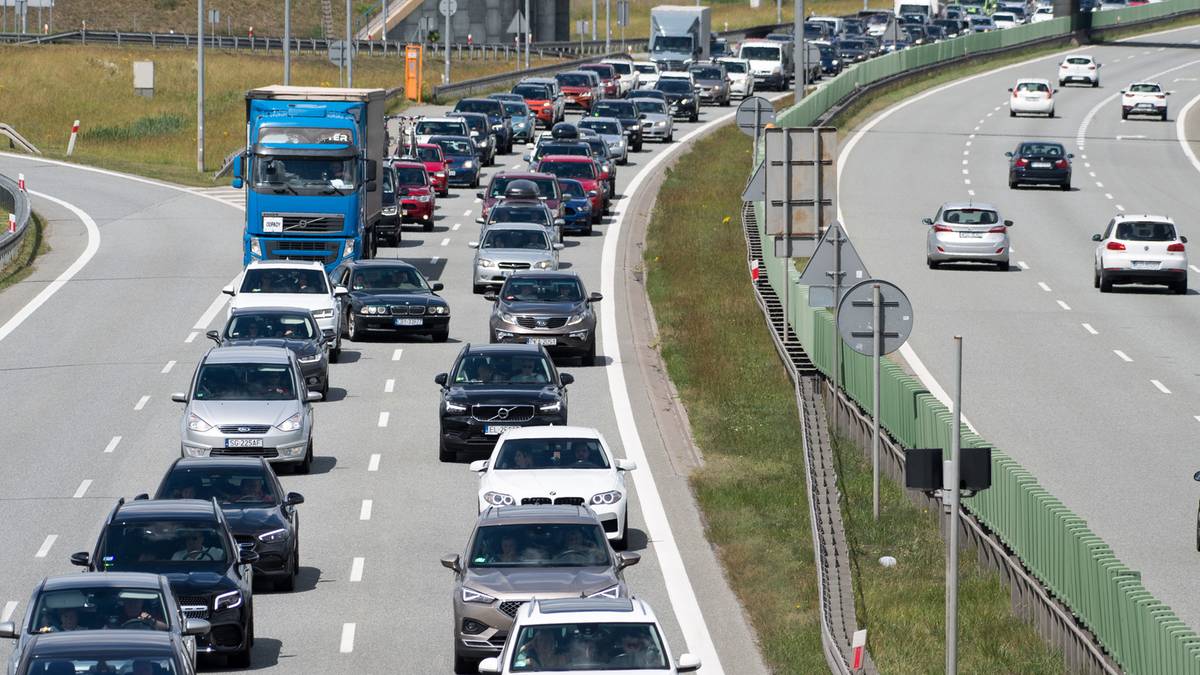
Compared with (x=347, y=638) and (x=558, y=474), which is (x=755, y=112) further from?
(x=347, y=638)

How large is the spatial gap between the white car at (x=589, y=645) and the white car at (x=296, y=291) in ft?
68.3

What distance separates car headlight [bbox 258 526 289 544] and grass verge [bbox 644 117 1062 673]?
4.50m

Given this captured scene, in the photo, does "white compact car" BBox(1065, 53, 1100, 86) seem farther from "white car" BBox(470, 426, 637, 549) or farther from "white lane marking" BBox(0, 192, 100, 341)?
"white car" BBox(470, 426, 637, 549)

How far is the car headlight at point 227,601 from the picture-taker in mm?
18078

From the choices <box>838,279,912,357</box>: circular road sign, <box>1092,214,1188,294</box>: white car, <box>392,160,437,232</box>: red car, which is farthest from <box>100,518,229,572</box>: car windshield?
<box>392,160,437,232</box>: red car

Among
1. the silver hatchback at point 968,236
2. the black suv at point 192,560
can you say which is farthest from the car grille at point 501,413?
the silver hatchback at point 968,236

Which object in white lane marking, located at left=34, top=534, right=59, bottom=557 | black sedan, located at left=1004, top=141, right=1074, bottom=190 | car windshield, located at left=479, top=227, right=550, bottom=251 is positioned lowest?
white lane marking, located at left=34, top=534, right=59, bottom=557

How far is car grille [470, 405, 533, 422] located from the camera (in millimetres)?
28031

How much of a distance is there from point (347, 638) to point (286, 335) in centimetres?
1377

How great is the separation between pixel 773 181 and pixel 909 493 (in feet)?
14.6

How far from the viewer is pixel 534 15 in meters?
143

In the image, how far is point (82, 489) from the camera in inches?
1049

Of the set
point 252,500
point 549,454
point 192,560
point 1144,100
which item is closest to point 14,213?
point 549,454

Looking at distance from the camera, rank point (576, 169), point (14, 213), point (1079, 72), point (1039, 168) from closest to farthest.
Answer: point (14, 213), point (576, 169), point (1039, 168), point (1079, 72)
